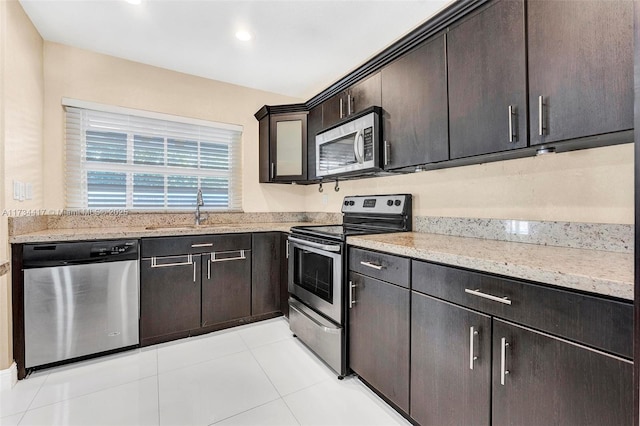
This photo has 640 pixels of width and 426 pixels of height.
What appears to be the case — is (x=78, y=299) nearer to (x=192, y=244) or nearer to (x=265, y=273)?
(x=192, y=244)

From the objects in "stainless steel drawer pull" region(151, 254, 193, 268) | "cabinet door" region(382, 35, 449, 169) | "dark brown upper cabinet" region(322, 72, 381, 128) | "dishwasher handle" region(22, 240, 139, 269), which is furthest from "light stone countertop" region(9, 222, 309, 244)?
"cabinet door" region(382, 35, 449, 169)

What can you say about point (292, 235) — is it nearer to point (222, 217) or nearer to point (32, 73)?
point (222, 217)

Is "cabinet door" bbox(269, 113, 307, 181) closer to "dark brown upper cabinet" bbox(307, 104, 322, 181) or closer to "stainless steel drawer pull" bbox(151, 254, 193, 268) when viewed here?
"dark brown upper cabinet" bbox(307, 104, 322, 181)

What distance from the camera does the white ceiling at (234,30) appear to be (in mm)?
2002

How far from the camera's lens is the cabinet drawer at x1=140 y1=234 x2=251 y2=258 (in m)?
2.35

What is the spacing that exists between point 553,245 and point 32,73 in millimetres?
3614

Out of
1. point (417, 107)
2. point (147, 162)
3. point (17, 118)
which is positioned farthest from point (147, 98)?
point (417, 107)

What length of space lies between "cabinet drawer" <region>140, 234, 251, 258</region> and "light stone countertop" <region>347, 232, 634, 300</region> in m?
1.56

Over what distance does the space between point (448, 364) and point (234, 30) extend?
2610mm

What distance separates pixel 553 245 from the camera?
144cm

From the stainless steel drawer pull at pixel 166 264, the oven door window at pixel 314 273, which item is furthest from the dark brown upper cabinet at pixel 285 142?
the stainless steel drawer pull at pixel 166 264

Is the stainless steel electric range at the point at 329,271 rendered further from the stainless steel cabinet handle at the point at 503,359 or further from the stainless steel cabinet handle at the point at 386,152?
the stainless steel cabinet handle at the point at 503,359

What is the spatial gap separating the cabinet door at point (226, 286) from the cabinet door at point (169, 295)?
0.24 ft

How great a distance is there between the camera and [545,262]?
3.37 ft
